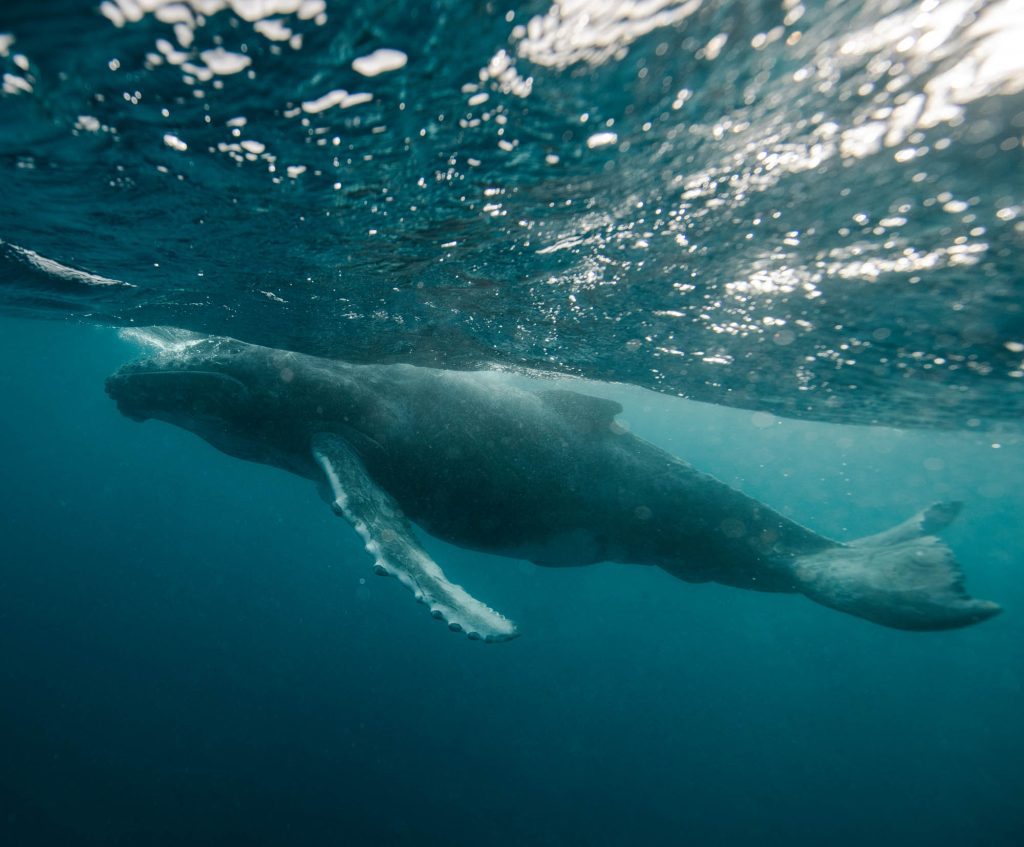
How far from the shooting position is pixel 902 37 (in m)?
2.95

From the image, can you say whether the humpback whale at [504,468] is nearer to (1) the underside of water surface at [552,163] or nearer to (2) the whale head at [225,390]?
(2) the whale head at [225,390]

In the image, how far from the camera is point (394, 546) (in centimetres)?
603

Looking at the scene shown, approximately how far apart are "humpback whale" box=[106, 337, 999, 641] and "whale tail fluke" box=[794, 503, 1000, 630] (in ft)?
0.09

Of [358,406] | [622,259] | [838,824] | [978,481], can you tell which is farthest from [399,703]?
[978,481]

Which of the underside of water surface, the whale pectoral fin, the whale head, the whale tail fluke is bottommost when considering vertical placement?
the whale tail fluke

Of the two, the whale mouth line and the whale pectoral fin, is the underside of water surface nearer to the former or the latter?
the whale mouth line

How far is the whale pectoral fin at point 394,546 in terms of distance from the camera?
5324 mm

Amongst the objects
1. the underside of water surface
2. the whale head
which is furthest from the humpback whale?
the underside of water surface

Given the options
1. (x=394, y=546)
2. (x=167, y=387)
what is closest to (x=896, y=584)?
(x=394, y=546)

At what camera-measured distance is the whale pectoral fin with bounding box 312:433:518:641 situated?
532 centimetres

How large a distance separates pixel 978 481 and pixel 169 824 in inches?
2637

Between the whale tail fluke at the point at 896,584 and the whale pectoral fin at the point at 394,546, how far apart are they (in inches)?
210

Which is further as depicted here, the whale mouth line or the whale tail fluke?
the whale mouth line

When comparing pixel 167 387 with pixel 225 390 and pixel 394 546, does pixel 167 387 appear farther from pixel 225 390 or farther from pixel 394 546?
pixel 394 546
